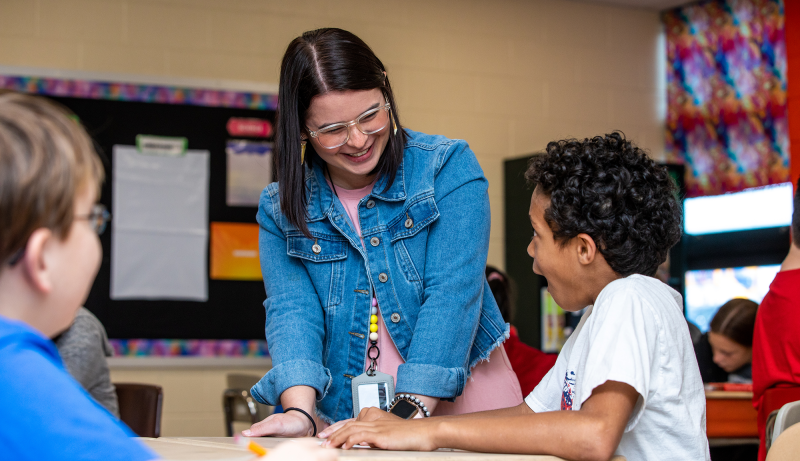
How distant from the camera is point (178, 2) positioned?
3.79 metres

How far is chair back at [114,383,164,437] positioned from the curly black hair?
1565 millimetres

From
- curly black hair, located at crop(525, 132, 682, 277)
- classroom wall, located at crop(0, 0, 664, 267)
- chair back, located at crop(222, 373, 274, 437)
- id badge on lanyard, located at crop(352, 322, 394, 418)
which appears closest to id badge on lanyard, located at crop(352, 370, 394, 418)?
id badge on lanyard, located at crop(352, 322, 394, 418)

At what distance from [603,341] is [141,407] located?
5.79 ft

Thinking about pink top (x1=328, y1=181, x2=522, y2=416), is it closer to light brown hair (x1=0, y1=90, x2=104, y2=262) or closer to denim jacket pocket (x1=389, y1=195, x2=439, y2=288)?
→ denim jacket pocket (x1=389, y1=195, x2=439, y2=288)

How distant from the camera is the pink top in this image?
1448 mm

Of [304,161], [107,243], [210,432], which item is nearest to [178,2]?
[107,243]

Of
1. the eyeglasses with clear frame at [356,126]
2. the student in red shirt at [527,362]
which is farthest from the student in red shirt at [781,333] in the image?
the eyeglasses with clear frame at [356,126]

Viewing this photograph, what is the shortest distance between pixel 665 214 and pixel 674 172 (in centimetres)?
318

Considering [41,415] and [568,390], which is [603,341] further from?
[41,415]

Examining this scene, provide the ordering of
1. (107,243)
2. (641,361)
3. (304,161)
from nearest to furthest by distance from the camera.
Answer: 1. (641,361)
2. (304,161)
3. (107,243)

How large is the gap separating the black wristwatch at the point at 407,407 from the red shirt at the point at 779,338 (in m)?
1.28

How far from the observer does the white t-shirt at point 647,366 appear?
1.03m

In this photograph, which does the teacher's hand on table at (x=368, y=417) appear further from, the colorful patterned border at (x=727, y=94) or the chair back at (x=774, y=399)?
the colorful patterned border at (x=727, y=94)

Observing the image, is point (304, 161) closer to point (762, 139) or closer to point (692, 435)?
point (692, 435)
